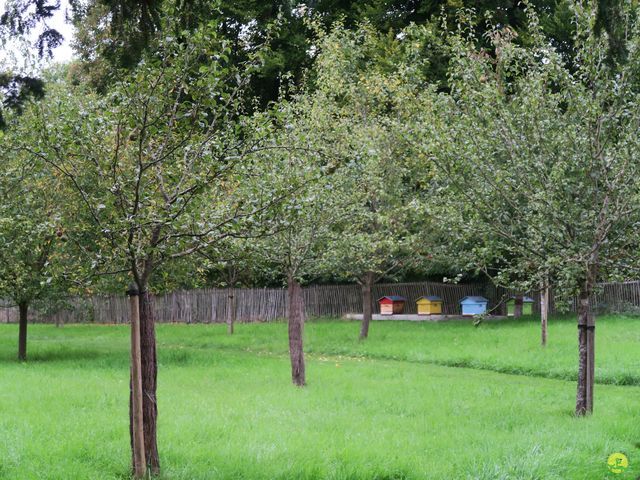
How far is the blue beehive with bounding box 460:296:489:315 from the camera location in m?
27.8

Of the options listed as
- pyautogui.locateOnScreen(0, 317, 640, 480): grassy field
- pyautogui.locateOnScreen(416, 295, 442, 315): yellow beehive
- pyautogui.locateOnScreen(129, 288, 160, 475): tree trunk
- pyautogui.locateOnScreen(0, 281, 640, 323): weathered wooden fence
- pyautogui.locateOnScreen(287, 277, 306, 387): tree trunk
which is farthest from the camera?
pyautogui.locateOnScreen(0, 281, 640, 323): weathered wooden fence

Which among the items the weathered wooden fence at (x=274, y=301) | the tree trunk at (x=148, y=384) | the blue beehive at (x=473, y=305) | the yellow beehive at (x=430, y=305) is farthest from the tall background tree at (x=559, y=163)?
the weathered wooden fence at (x=274, y=301)

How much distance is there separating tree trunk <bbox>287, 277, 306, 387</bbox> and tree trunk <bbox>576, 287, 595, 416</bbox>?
17.0 ft

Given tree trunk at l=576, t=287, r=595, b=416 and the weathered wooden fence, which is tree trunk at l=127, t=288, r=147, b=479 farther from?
→ the weathered wooden fence

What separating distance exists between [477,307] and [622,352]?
407 inches

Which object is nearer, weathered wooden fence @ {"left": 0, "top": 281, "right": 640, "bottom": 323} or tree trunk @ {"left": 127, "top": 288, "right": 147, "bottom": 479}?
tree trunk @ {"left": 127, "top": 288, "right": 147, "bottom": 479}

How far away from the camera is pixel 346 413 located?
1052cm

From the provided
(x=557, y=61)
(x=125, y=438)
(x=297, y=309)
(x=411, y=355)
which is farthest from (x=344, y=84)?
(x=125, y=438)

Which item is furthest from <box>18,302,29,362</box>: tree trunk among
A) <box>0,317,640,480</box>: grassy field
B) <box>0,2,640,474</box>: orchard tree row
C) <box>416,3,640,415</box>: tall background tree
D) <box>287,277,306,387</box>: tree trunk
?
<box>416,3,640,415</box>: tall background tree

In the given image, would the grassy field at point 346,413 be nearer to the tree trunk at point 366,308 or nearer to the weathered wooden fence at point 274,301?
the tree trunk at point 366,308

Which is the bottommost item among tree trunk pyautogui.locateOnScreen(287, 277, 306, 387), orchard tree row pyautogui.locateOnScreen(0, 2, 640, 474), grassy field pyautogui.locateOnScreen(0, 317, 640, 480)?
grassy field pyautogui.locateOnScreen(0, 317, 640, 480)

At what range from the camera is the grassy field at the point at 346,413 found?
24.5 ft

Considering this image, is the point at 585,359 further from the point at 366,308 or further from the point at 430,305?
the point at 430,305

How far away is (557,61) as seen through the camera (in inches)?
433
